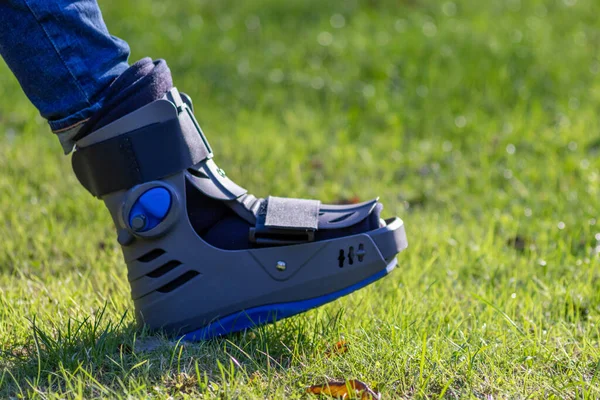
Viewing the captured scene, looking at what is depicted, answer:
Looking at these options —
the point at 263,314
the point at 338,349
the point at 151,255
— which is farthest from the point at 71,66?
the point at 338,349

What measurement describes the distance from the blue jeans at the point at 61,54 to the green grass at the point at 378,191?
612mm

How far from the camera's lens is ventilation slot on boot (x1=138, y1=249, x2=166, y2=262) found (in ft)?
6.90

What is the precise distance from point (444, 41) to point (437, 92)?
28.9 inches

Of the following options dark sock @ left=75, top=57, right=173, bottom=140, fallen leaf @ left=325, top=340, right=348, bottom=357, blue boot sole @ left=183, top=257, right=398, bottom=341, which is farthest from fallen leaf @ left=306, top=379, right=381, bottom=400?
dark sock @ left=75, top=57, right=173, bottom=140

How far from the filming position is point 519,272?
2.89m

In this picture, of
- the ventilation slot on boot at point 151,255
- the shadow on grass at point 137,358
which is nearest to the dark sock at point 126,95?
the ventilation slot on boot at point 151,255

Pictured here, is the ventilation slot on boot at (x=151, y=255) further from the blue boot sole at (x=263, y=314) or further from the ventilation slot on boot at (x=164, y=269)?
the blue boot sole at (x=263, y=314)

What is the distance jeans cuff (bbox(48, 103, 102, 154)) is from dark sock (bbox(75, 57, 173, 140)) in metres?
0.01

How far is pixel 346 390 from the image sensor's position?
1862mm

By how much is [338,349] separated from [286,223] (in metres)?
0.39

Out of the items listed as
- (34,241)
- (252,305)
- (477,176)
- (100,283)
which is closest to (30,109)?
(34,241)

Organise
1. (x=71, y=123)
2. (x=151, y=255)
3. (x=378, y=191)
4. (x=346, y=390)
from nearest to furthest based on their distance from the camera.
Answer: (x=346, y=390)
(x=71, y=123)
(x=151, y=255)
(x=378, y=191)

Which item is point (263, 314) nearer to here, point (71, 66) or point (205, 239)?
point (205, 239)

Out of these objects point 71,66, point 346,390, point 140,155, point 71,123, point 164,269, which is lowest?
point 346,390
